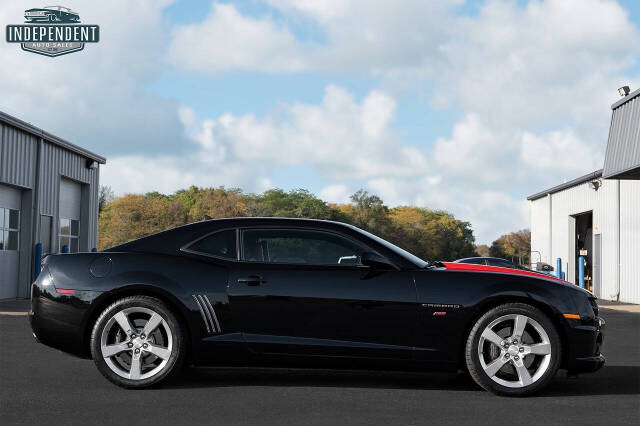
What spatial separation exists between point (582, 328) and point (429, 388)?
54.8 inches

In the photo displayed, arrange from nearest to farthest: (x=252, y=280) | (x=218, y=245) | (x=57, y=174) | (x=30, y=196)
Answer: (x=252, y=280)
(x=218, y=245)
(x=30, y=196)
(x=57, y=174)

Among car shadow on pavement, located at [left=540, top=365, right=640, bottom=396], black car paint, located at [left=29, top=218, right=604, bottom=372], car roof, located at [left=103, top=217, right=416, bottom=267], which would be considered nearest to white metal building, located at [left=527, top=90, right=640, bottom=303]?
car shadow on pavement, located at [left=540, top=365, right=640, bottom=396]

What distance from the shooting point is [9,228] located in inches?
923

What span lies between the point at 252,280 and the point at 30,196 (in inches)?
755

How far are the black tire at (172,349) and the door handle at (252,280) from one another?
0.65 m

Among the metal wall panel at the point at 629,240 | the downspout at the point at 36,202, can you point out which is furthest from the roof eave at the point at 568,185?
the downspout at the point at 36,202

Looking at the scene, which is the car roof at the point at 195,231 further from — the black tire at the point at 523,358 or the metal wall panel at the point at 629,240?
the metal wall panel at the point at 629,240

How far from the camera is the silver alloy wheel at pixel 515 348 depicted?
664 centimetres

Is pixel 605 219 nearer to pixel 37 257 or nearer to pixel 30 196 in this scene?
pixel 37 257

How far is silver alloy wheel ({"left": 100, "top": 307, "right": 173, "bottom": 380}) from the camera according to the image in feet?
22.4

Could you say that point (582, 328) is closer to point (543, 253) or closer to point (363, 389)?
point (363, 389)

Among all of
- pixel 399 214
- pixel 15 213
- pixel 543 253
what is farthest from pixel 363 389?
pixel 399 214

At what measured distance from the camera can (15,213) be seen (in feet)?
78.4

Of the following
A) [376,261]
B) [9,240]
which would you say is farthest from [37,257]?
[376,261]
